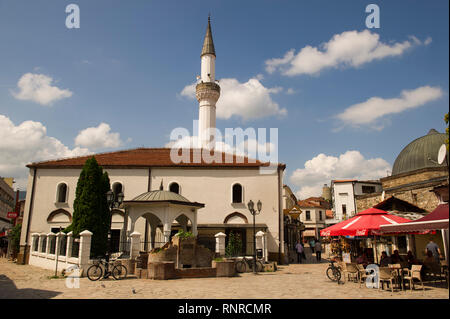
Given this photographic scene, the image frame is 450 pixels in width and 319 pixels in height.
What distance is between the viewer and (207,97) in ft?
102

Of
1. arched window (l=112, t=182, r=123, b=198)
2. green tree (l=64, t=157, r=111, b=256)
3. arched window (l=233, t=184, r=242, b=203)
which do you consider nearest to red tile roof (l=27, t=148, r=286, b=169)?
arched window (l=112, t=182, r=123, b=198)

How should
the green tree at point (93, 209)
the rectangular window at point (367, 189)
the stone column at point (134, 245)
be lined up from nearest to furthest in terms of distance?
the stone column at point (134, 245), the green tree at point (93, 209), the rectangular window at point (367, 189)

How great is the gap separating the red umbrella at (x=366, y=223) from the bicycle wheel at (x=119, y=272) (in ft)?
28.3

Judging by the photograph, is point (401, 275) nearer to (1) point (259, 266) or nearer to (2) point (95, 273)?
(1) point (259, 266)

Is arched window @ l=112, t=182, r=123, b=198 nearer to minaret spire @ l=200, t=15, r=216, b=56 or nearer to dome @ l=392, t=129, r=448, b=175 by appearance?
minaret spire @ l=200, t=15, r=216, b=56

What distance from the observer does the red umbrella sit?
38.6ft

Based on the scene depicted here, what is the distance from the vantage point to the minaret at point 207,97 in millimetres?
30516

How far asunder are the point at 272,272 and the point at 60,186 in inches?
650

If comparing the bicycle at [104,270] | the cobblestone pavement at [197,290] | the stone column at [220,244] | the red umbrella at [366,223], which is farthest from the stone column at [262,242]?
the bicycle at [104,270]

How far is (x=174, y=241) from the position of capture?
15.0 m

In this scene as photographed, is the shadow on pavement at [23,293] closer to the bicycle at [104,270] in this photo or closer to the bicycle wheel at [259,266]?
the bicycle at [104,270]

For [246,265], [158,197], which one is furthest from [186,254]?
[246,265]
